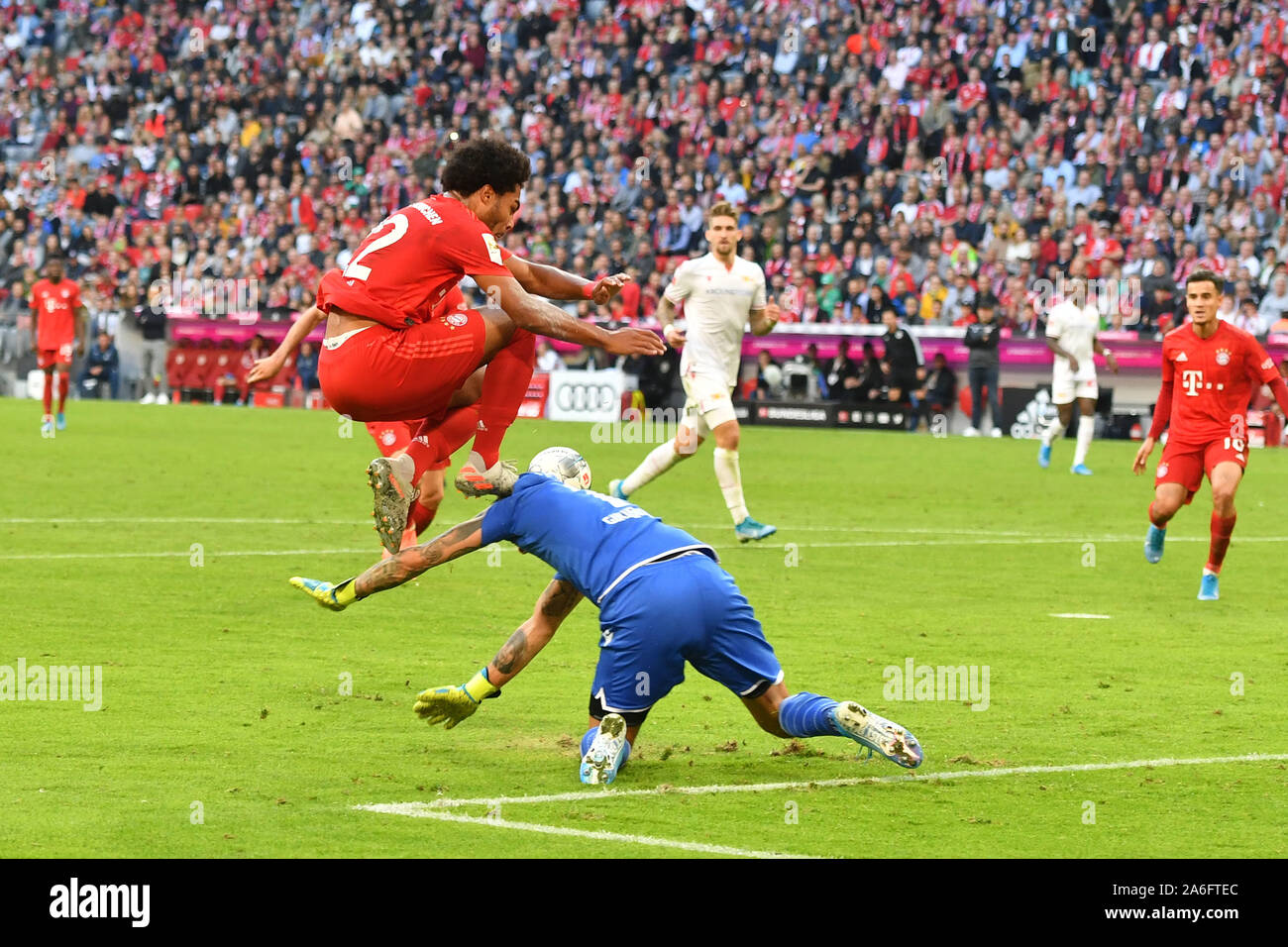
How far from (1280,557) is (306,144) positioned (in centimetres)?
3107

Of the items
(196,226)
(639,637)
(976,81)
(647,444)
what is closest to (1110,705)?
(639,637)

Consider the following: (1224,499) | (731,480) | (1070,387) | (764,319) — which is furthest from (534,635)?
(1070,387)

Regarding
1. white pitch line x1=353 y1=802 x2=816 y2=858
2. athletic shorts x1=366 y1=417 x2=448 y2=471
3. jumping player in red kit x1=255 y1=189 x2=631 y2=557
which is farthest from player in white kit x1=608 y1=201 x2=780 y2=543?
A: white pitch line x1=353 y1=802 x2=816 y2=858

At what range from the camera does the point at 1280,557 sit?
1591cm

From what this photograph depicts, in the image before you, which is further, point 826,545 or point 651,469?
point 651,469

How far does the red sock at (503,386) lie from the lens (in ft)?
32.0

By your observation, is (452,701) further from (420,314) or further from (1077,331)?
(1077,331)

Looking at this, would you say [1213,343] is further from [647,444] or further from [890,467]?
[647,444]

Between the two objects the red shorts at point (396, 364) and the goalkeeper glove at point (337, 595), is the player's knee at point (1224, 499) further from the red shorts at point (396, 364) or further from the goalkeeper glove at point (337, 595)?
the goalkeeper glove at point (337, 595)

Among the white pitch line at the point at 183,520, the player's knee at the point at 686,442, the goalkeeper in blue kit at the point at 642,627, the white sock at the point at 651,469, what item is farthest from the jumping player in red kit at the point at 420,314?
the white pitch line at the point at 183,520

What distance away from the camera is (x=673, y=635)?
7.12m

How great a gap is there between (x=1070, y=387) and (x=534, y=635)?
765 inches

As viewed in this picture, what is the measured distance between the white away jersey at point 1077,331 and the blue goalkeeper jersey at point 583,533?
754 inches

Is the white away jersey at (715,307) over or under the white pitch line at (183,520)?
over
